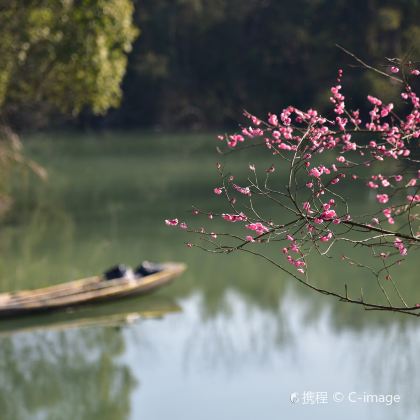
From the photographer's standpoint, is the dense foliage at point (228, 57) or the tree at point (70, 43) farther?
the dense foliage at point (228, 57)

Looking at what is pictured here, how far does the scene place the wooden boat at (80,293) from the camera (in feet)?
39.7

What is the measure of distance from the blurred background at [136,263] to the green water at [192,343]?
28 millimetres

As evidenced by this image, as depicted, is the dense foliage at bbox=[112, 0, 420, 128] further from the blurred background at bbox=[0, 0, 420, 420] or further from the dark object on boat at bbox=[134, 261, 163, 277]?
the dark object on boat at bbox=[134, 261, 163, 277]

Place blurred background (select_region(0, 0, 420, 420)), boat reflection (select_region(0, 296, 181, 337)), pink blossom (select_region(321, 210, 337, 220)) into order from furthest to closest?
boat reflection (select_region(0, 296, 181, 337)) < blurred background (select_region(0, 0, 420, 420)) < pink blossom (select_region(321, 210, 337, 220))

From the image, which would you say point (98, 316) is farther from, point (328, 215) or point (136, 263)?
point (328, 215)

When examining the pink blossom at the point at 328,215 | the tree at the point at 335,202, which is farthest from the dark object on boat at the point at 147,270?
the pink blossom at the point at 328,215

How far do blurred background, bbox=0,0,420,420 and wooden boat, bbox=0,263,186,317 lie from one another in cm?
19

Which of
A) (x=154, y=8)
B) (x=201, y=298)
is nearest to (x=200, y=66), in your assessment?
(x=154, y=8)

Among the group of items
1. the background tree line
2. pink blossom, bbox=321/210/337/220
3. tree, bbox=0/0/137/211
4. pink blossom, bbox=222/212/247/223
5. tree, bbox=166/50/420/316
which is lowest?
pink blossom, bbox=321/210/337/220

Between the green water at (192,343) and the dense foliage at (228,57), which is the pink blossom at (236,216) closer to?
the green water at (192,343)

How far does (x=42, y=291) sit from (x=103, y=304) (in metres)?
0.79

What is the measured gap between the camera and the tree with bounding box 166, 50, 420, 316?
4.80 meters

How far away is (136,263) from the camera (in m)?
15.8

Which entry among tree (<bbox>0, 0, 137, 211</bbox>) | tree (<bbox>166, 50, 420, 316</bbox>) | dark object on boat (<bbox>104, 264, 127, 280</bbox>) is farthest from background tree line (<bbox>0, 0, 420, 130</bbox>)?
dark object on boat (<bbox>104, 264, 127, 280</bbox>)
